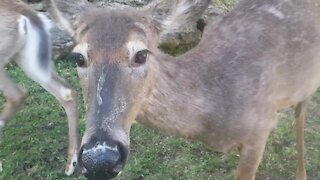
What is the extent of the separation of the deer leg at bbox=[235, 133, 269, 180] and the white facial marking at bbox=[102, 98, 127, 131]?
1047 millimetres

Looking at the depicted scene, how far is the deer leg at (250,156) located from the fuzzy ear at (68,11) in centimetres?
127

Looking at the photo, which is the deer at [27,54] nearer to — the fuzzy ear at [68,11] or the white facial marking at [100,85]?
the fuzzy ear at [68,11]

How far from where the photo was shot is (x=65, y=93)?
5.83 meters

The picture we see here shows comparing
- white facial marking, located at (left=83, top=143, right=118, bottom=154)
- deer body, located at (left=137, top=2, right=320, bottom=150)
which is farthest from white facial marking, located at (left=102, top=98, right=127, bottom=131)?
deer body, located at (left=137, top=2, right=320, bottom=150)

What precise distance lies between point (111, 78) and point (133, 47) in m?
0.22

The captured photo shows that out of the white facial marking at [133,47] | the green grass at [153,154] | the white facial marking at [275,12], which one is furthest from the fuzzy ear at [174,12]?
the green grass at [153,154]

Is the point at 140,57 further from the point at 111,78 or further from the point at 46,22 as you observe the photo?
the point at 46,22

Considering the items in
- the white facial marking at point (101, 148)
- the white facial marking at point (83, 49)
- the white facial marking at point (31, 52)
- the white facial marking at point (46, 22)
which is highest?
the white facial marking at point (83, 49)

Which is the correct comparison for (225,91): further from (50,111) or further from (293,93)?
(50,111)

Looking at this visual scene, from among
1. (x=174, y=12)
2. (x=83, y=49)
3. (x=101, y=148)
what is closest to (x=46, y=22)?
(x=174, y=12)

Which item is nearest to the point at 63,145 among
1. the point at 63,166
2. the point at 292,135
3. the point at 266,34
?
the point at 63,166

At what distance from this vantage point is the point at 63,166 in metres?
5.54

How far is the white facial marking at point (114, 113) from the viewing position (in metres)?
3.20

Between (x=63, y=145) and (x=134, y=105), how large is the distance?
252 cm
